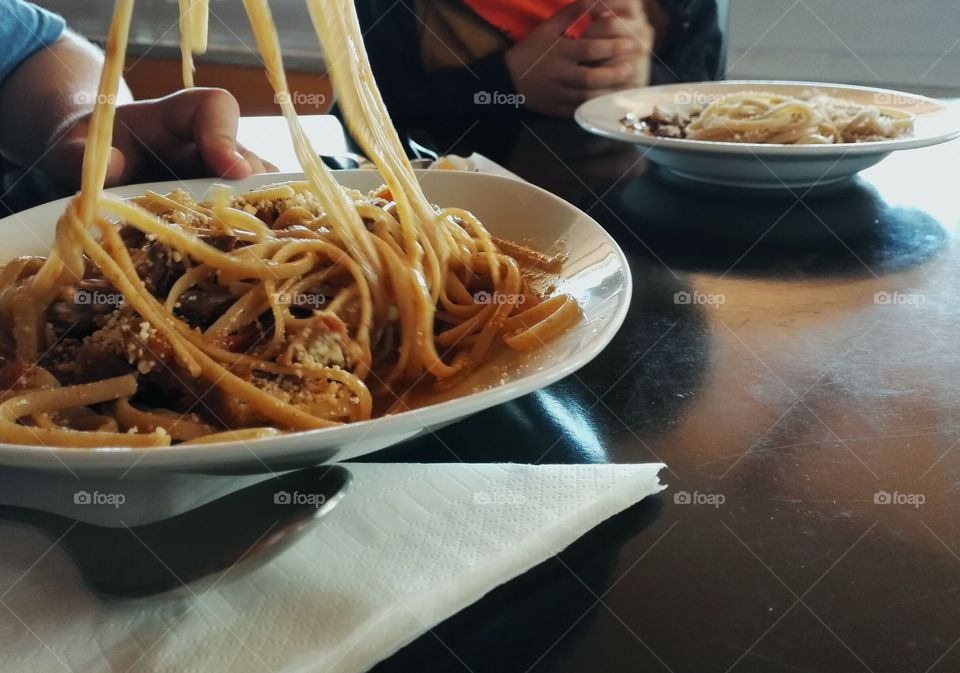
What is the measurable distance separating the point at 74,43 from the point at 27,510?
145 cm

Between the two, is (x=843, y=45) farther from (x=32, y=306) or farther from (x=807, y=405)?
(x=32, y=306)

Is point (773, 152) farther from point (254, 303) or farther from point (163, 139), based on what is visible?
point (163, 139)

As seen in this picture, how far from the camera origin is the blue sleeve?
1.57 m

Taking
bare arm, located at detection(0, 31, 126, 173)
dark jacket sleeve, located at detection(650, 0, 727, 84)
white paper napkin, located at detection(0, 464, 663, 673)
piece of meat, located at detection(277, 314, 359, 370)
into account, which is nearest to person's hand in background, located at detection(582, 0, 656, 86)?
dark jacket sleeve, located at detection(650, 0, 727, 84)

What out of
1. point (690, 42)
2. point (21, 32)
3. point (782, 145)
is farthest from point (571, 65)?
point (21, 32)

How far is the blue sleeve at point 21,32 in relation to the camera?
1.57 meters

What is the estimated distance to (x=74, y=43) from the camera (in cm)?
170

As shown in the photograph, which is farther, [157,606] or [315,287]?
[315,287]

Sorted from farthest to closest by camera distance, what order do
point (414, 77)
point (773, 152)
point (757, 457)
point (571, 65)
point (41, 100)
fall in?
point (414, 77) → point (571, 65) → point (41, 100) → point (773, 152) → point (757, 457)

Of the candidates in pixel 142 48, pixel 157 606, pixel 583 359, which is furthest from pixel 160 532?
pixel 142 48

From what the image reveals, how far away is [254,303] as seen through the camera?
75 centimetres

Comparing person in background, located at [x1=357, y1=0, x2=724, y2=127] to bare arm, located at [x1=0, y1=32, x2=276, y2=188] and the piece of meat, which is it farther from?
the piece of meat

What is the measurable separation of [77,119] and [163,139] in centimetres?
21

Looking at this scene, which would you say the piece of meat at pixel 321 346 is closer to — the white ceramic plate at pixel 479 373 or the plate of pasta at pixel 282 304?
the plate of pasta at pixel 282 304
